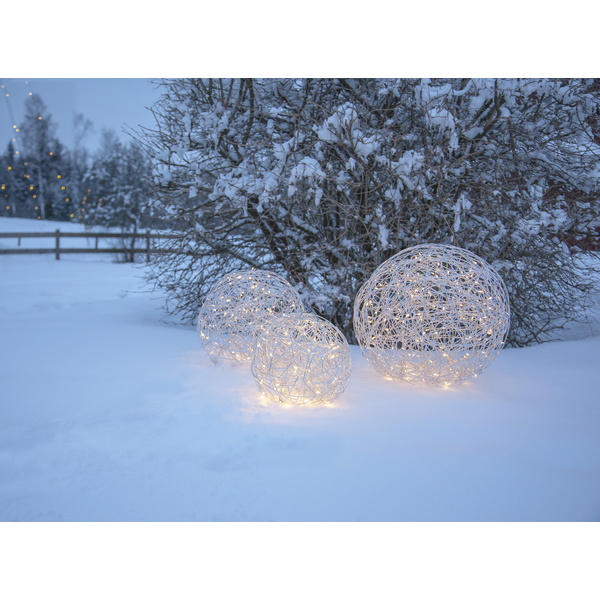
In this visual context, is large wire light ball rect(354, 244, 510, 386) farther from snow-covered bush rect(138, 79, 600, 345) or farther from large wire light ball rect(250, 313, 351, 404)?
snow-covered bush rect(138, 79, 600, 345)

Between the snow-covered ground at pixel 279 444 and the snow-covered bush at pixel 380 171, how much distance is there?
4.88 ft

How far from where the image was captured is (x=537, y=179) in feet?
17.4

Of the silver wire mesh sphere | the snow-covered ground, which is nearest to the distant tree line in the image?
the silver wire mesh sphere

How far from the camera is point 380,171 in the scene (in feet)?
16.7

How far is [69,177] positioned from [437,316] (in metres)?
13.3

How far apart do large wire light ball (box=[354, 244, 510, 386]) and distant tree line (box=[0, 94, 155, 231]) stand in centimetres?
770

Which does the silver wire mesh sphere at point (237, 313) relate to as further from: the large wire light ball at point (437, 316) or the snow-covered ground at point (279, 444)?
the large wire light ball at point (437, 316)

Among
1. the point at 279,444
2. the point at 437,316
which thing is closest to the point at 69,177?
the point at 437,316

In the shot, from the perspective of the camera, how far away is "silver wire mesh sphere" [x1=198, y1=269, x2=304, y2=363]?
3.99m

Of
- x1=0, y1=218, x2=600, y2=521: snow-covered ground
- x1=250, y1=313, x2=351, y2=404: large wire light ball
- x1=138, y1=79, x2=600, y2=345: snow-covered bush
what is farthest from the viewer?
x1=138, y1=79, x2=600, y2=345: snow-covered bush

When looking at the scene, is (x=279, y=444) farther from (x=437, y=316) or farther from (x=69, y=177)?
(x=69, y=177)

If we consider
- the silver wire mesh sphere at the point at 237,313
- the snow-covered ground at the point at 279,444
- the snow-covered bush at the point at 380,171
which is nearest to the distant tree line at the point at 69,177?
the snow-covered bush at the point at 380,171

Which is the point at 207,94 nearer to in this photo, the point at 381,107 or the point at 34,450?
the point at 381,107

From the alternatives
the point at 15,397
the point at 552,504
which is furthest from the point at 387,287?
the point at 15,397
